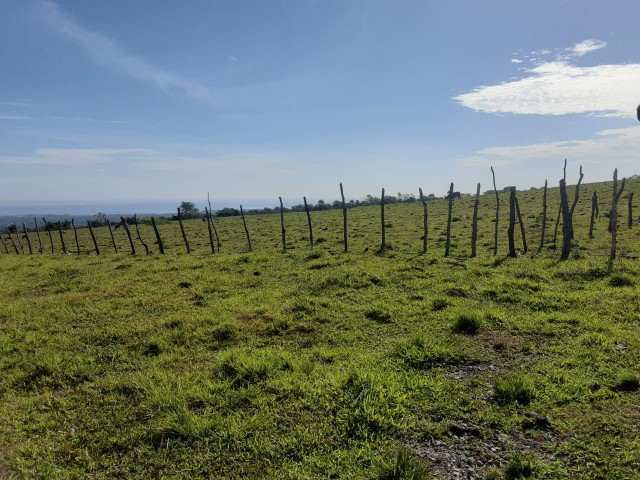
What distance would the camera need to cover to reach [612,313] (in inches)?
348

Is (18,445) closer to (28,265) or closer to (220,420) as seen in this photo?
(220,420)

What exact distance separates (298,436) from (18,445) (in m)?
3.78

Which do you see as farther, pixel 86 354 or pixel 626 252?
pixel 626 252

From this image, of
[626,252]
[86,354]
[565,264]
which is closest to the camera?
[86,354]

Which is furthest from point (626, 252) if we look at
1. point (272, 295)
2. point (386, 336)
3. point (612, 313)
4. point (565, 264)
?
point (272, 295)

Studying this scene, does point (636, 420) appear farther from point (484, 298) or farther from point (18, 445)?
point (18, 445)

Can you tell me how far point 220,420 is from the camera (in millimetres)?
5434

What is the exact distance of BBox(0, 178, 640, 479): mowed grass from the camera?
475 centimetres

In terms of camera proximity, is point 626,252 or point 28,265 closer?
point 626,252

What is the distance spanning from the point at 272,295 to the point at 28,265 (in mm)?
19705

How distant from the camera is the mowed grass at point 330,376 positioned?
475 cm

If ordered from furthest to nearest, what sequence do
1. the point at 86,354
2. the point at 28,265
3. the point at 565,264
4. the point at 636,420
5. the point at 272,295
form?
the point at 28,265 → the point at 565,264 → the point at 272,295 → the point at 86,354 → the point at 636,420

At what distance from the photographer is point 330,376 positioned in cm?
646

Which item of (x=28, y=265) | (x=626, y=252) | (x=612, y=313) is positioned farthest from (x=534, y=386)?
(x=28, y=265)
